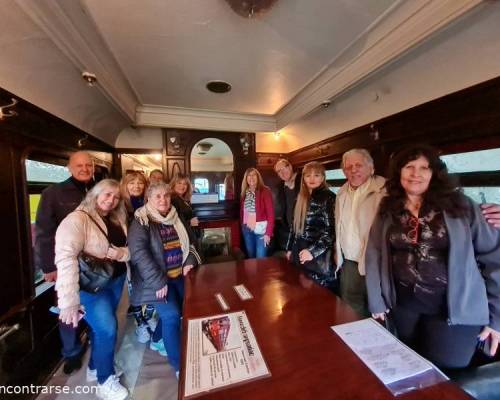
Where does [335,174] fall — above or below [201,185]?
above

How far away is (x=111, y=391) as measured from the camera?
1.36 metres

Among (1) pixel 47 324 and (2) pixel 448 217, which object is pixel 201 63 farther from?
(1) pixel 47 324

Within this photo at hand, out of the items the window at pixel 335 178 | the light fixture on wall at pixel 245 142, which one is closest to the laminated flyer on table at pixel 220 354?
the window at pixel 335 178

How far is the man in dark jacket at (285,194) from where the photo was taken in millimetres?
2518

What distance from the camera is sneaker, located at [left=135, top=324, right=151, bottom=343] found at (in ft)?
6.18

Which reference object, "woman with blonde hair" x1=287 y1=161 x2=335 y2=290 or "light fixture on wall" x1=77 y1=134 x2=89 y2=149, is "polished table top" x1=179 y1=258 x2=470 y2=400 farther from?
"light fixture on wall" x1=77 y1=134 x2=89 y2=149

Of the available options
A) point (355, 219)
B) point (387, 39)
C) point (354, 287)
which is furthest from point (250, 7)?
point (354, 287)

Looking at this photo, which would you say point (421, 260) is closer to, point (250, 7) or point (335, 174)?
point (250, 7)

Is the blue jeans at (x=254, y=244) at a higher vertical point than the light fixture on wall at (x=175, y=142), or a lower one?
lower

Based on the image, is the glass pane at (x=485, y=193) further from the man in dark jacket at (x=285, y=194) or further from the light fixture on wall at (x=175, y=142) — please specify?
the light fixture on wall at (x=175, y=142)

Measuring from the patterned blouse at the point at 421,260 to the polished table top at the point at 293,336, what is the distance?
38cm

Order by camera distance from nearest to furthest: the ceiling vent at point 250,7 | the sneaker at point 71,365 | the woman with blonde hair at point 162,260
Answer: the ceiling vent at point 250,7 → the woman with blonde hair at point 162,260 → the sneaker at point 71,365

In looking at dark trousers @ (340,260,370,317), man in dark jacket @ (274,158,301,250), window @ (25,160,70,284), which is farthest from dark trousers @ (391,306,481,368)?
window @ (25,160,70,284)

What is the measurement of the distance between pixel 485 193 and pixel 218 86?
2395mm
